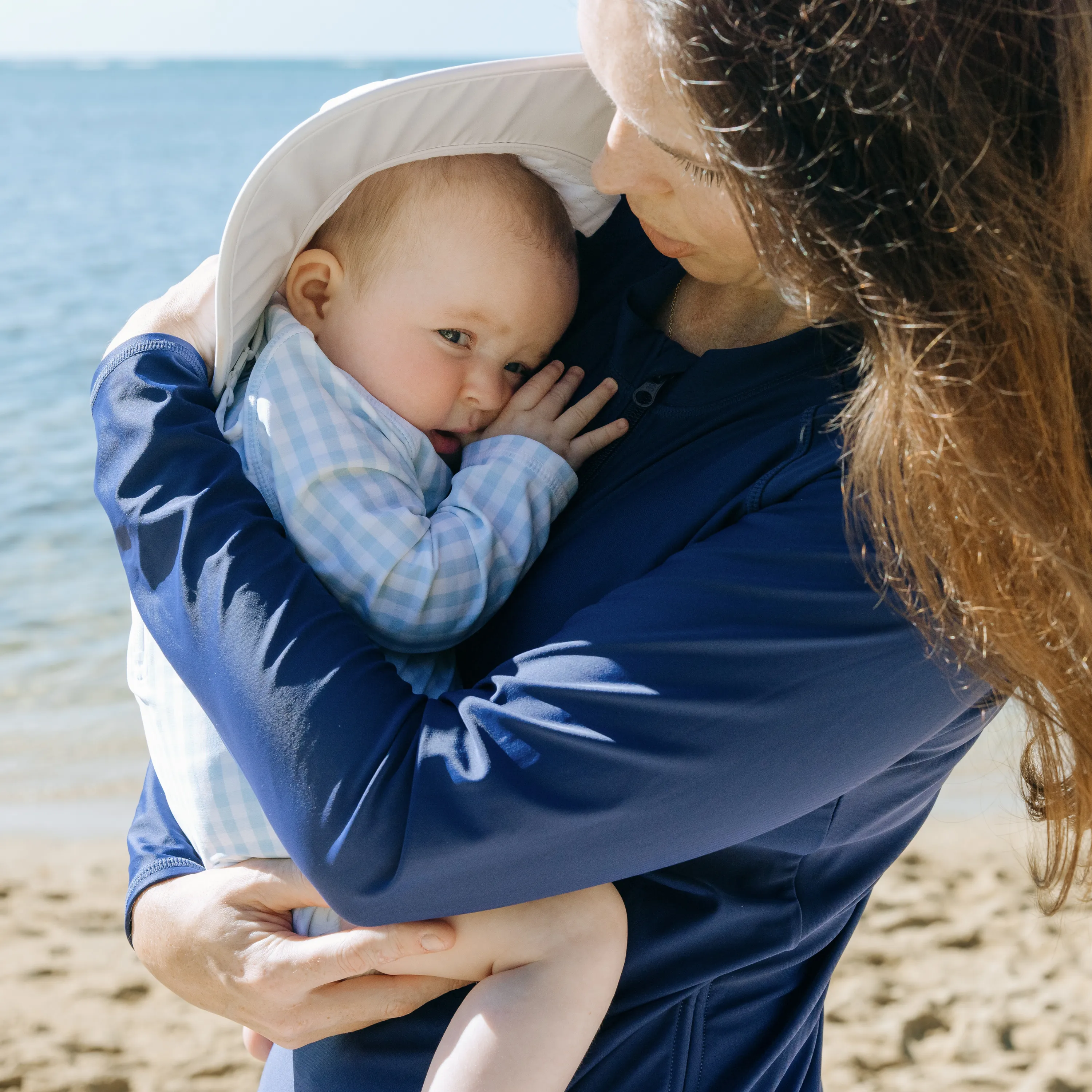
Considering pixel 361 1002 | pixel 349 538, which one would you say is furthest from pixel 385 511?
pixel 361 1002

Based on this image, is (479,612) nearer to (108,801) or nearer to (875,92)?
(875,92)

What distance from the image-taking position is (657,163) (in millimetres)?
1156

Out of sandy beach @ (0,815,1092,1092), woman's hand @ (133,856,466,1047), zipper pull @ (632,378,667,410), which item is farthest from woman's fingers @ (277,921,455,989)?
sandy beach @ (0,815,1092,1092)

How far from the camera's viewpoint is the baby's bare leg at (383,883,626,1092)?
45.1 inches

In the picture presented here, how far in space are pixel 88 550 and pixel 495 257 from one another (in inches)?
203

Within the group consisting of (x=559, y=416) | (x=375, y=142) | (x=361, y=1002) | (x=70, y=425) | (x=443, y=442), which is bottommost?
(x=70, y=425)

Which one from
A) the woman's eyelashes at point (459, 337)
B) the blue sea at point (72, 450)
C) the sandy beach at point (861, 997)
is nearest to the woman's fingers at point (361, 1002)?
the woman's eyelashes at point (459, 337)

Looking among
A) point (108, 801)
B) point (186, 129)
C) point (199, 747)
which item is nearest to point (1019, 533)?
point (199, 747)

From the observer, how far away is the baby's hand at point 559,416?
1.41 m

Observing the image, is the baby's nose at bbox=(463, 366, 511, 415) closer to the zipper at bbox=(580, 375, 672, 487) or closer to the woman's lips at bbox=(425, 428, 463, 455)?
the woman's lips at bbox=(425, 428, 463, 455)

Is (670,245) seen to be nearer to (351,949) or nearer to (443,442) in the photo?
(443,442)

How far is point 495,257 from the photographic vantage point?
5.12 ft

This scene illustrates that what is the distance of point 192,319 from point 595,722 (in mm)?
852

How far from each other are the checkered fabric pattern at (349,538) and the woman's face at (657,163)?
306 millimetres
